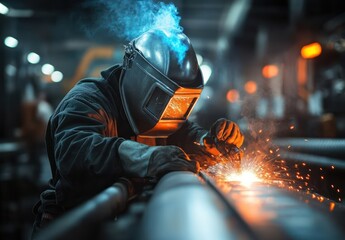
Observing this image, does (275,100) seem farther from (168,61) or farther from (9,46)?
(168,61)

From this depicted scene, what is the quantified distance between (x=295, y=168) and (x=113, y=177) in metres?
2.55

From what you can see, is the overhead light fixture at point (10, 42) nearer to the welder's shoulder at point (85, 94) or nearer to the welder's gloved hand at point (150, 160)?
the welder's shoulder at point (85, 94)

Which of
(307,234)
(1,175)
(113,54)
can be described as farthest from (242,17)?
(307,234)

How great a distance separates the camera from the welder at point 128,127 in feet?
7.19

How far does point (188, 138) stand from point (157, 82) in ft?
2.48

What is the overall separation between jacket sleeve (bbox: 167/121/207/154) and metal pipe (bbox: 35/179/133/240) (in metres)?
1.40

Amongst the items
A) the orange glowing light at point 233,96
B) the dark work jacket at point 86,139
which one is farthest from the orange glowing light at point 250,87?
the dark work jacket at point 86,139

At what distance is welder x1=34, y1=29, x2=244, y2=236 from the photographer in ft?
7.19

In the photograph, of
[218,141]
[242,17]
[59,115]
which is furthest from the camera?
[242,17]

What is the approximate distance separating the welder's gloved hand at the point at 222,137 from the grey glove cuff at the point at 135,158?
90 cm

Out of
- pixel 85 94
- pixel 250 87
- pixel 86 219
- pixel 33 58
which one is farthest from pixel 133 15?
pixel 250 87

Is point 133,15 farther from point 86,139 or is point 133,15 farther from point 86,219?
point 86,219

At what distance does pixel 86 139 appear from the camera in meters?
2.22

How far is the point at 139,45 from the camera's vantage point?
2.77m
